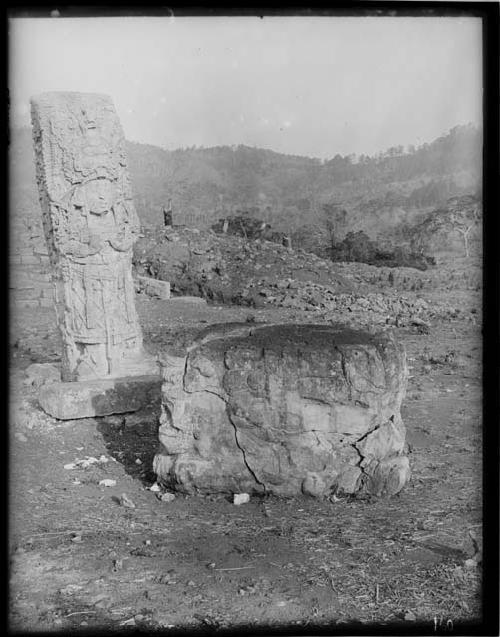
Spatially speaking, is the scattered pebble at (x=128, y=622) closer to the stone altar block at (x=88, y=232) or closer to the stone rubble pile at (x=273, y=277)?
the stone altar block at (x=88, y=232)

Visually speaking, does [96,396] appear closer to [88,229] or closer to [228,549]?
[88,229]

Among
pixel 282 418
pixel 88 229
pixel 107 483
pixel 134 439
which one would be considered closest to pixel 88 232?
pixel 88 229

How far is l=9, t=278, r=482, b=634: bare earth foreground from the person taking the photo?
3830mm

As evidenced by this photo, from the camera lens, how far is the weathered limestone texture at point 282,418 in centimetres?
489

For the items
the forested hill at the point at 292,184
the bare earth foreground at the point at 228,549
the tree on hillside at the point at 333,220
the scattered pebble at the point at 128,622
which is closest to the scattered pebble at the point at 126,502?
the bare earth foreground at the point at 228,549

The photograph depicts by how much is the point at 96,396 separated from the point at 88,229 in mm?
1715

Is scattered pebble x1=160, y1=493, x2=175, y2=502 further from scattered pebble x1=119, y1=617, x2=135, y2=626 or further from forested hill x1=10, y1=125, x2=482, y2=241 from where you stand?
forested hill x1=10, y1=125, x2=482, y2=241

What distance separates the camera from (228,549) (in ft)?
14.1

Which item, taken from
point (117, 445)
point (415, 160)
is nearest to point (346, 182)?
point (415, 160)

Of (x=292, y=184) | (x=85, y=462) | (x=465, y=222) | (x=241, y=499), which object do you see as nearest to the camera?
(x=241, y=499)

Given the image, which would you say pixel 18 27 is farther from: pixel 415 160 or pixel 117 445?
pixel 415 160

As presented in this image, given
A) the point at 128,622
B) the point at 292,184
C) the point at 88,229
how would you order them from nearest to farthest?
the point at 128,622 → the point at 88,229 → the point at 292,184

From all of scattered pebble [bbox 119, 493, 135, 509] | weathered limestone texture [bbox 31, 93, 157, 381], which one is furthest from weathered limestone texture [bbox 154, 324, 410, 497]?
weathered limestone texture [bbox 31, 93, 157, 381]

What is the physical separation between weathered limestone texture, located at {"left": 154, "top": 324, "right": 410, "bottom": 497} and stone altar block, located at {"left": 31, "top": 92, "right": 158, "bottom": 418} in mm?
1990
